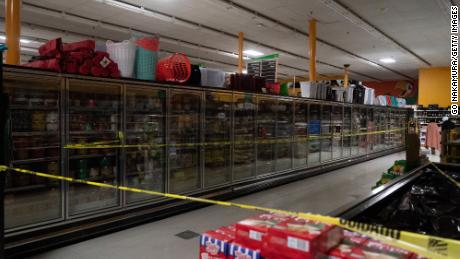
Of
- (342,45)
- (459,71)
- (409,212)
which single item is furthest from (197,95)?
(459,71)

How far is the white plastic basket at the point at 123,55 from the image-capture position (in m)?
4.61

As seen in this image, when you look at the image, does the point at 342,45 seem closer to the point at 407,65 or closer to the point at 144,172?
the point at 407,65

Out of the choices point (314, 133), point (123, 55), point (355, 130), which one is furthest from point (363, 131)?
point (123, 55)

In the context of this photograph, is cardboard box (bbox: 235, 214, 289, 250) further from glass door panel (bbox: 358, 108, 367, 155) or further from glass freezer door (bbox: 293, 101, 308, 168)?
glass door panel (bbox: 358, 108, 367, 155)

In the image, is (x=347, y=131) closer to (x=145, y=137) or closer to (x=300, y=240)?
(x=145, y=137)

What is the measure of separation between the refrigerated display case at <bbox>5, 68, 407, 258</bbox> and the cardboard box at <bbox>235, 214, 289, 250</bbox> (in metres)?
3.21

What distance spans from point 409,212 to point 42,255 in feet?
12.4

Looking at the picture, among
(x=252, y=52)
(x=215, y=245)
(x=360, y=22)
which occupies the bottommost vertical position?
(x=215, y=245)

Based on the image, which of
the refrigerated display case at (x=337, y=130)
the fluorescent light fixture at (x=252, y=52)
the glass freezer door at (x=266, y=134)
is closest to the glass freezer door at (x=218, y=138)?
the glass freezer door at (x=266, y=134)

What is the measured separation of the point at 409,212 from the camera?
8.55 ft

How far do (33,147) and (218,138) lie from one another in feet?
10.9

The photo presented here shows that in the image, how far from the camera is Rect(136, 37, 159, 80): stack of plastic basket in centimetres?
483

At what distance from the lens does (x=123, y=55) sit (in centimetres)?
462

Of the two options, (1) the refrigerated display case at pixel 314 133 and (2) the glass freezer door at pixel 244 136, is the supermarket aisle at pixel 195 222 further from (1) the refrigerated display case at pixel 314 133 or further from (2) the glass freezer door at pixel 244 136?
(1) the refrigerated display case at pixel 314 133
